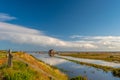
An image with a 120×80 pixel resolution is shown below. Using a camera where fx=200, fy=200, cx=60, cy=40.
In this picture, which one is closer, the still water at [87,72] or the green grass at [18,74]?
the green grass at [18,74]

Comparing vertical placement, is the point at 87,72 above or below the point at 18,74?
below

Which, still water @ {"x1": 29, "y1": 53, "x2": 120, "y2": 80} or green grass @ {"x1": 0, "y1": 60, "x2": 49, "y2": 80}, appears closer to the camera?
green grass @ {"x1": 0, "y1": 60, "x2": 49, "y2": 80}

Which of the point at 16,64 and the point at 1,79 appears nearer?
the point at 1,79

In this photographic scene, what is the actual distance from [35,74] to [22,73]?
10.4 ft

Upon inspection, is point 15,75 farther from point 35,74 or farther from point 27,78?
point 35,74

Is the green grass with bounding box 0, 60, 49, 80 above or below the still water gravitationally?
above

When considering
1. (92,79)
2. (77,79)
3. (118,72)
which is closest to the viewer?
(77,79)

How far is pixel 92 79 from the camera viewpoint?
46781 mm

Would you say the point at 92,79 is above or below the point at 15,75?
below

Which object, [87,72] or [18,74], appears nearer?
[18,74]

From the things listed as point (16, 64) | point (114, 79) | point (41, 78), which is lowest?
point (114, 79)

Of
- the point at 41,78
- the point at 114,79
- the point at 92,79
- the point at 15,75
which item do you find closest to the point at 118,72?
the point at 114,79

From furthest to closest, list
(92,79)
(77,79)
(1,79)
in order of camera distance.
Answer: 1. (92,79)
2. (77,79)
3. (1,79)

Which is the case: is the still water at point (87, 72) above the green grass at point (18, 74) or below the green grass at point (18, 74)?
below
